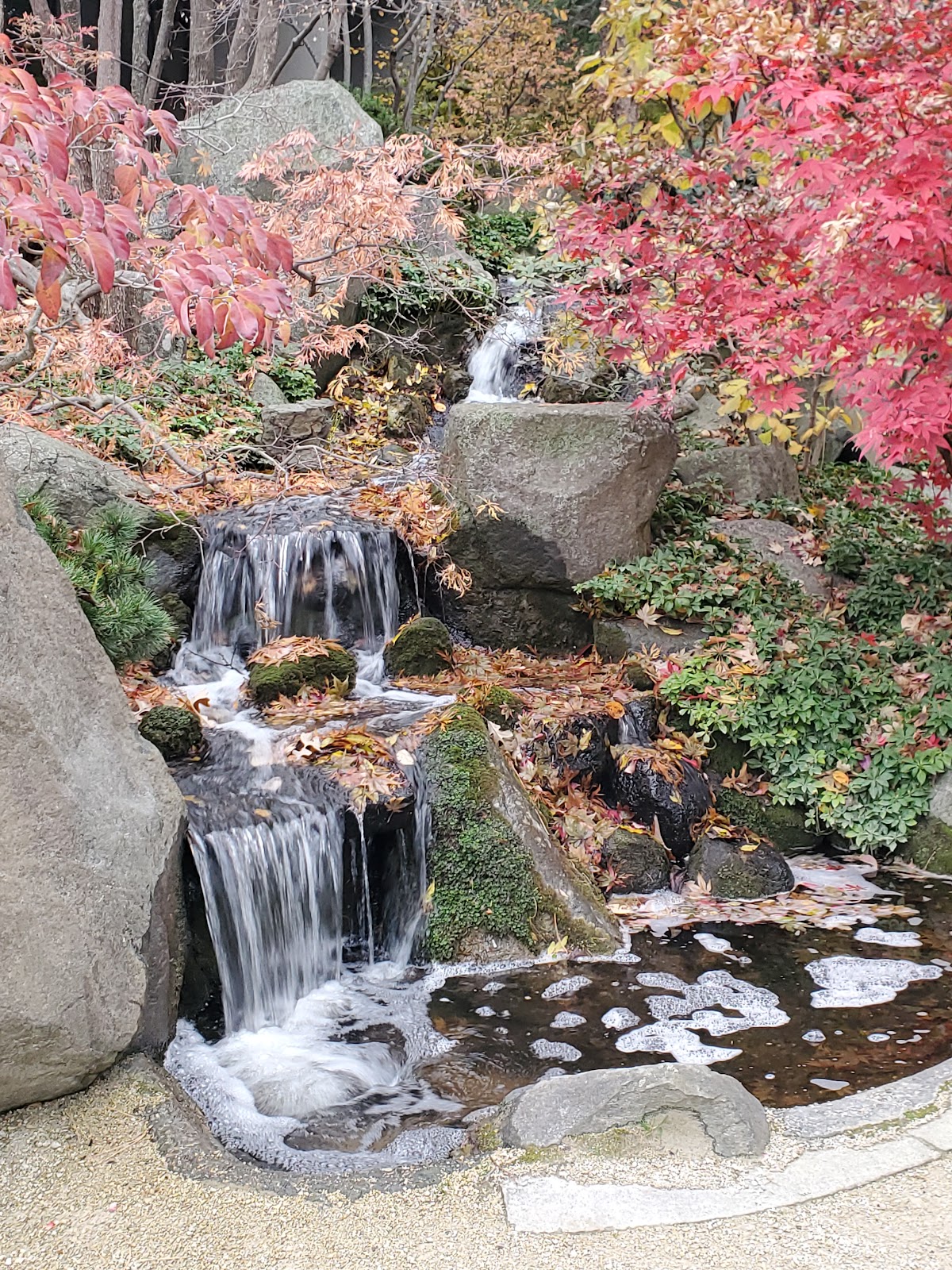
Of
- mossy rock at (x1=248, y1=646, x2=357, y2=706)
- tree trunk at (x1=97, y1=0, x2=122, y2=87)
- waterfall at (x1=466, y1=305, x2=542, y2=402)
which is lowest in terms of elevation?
mossy rock at (x1=248, y1=646, x2=357, y2=706)

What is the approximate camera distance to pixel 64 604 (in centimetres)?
411

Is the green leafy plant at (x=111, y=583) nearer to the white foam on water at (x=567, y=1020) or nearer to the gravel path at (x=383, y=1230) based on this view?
the white foam on water at (x=567, y=1020)

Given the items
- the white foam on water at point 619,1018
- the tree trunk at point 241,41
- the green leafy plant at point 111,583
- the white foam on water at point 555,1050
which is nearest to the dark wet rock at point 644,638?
the green leafy plant at point 111,583

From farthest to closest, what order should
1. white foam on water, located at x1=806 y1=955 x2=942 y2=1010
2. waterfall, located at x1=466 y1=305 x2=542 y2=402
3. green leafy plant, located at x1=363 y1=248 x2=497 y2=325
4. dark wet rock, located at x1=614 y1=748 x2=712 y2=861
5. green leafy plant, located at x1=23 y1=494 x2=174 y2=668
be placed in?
waterfall, located at x1=466 y1=305 x2=542 y2=402 → green leafy plant, located at x1=363 y1=248 x2=497 y2=325 → dark wet rock, located at x1=614 y1=748 x2=712 y2=861 → green leafy plant, located at x1=23 y1=494 x2=174 y2=668 → white foam on water, located at x1=806 y1=955 x2=942 y2=1010

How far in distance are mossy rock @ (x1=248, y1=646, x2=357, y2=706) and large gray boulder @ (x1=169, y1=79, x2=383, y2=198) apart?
7633 mm

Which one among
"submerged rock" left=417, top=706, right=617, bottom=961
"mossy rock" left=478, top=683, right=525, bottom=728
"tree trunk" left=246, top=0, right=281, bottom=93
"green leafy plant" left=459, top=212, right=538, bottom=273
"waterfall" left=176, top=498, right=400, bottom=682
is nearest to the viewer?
"submerged rock" left=417, top=706, right=617, bottom=961

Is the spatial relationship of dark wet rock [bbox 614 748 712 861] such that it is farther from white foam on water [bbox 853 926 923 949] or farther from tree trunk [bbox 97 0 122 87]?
tree trunk [bbox 97 0 122 87]

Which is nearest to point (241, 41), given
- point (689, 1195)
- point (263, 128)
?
point (263, 128)

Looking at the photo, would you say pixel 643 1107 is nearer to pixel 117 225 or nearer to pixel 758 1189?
pixel 758 1189

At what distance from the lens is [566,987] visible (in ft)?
16.9

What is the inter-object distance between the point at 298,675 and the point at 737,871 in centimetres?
314

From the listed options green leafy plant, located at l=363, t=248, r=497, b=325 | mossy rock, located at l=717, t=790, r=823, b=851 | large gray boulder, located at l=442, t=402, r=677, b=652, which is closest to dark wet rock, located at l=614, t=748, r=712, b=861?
mossy rock, located at l=717, t=790, r=823, b=851

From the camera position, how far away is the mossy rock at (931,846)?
260 inches

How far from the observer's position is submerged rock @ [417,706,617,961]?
5.52 meters
